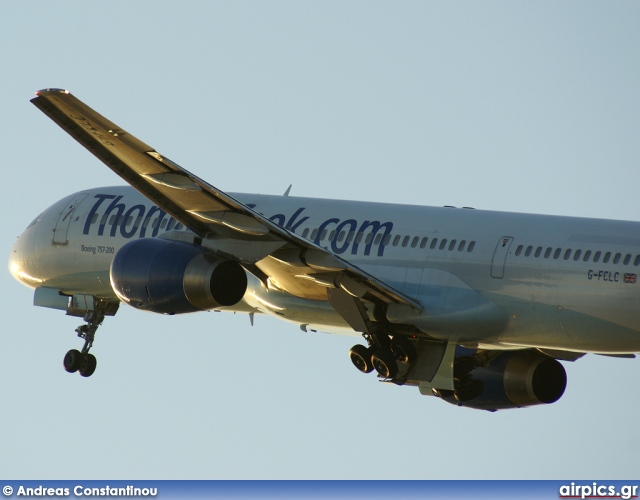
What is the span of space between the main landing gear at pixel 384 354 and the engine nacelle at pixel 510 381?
3197 mm

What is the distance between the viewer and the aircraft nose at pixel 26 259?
42156 millimetres

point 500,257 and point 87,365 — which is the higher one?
point 87,365

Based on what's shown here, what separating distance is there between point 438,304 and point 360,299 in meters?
1.67

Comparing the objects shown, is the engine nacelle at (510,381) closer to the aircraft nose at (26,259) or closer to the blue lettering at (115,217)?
the blue lettering at (115,217)

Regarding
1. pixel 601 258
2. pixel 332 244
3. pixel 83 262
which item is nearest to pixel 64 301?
pixel 83 262

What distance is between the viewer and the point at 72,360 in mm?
42156

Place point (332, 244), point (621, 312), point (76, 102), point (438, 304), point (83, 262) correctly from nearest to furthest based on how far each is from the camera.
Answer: point (76, 102)
point (621, 312)
point (438, 304)
point (332, 244)
point (83, 262)

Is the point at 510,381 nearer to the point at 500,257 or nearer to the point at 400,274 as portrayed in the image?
the point at 400,274

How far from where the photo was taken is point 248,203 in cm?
3916

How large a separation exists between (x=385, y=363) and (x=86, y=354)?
1019 cm

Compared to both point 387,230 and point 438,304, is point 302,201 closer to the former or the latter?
point 387,230

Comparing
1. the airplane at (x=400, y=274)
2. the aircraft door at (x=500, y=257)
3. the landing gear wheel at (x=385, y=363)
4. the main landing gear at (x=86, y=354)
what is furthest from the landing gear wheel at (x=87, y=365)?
the aircraft door at (x=500, y=257)

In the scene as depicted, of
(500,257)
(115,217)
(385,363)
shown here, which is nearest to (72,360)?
(115,217)

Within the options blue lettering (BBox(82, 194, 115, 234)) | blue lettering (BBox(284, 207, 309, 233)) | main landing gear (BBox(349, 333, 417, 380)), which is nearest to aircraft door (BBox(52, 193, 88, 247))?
blue lettering (BBox(82, 194, 115, 234))
